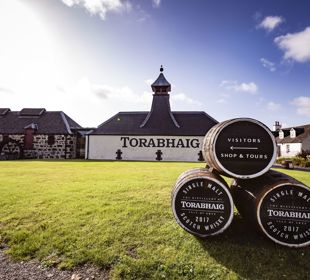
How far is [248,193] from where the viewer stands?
3.46 metres

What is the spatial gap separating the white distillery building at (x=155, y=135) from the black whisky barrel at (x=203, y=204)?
19450 mm

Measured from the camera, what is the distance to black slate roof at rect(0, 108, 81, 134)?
1003 inches

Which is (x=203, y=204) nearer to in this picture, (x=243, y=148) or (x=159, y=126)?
(x=243, y=148)

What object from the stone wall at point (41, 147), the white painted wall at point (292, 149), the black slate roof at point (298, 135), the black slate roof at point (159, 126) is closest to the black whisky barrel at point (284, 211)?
the black slate roof at point (159, 126)

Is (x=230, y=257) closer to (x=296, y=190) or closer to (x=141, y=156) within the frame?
(x=296, y=190)

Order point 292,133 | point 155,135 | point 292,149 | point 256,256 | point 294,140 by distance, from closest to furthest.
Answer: point 256,256
point 155,135
point 294,140
point 292,149
point 292,133

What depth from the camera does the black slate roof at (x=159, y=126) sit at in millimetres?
23297

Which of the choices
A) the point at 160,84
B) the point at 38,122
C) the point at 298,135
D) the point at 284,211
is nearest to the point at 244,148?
the point at 284,211

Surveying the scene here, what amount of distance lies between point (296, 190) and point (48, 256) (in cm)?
375

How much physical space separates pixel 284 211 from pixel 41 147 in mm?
26974

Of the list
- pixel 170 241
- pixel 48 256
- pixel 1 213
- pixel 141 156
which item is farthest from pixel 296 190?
pixel 141 156

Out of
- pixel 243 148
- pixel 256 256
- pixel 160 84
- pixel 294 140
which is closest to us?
pixel 256 256

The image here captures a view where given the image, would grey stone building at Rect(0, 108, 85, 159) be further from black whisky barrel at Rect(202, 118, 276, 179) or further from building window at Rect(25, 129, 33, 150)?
black whisky barrel at Rect(202, 118, 276, 179)

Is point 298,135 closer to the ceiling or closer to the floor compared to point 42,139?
closer to the ceiling
